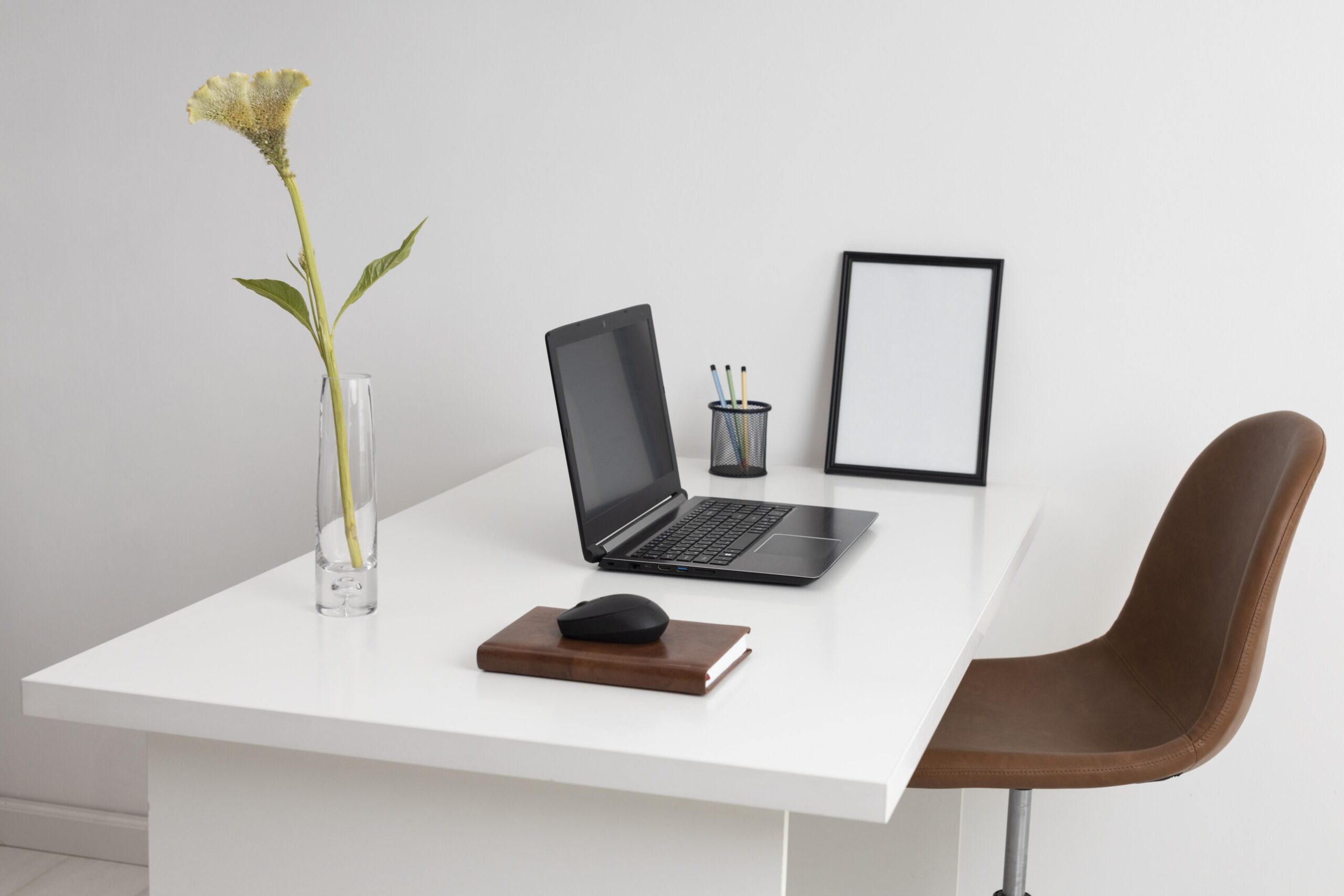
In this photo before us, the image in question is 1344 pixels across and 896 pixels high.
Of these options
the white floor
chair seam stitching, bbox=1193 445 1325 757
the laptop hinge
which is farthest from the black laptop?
the white floor

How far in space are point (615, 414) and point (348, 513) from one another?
1.47 feet

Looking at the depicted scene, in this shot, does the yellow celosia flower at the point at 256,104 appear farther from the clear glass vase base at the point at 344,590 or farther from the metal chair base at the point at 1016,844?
the metal chair base at the point at 1016,844

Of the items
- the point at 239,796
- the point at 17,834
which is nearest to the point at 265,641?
the point at 239,796

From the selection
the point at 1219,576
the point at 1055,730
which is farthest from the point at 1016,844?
the point at 1219,576

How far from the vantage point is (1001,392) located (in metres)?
1.96

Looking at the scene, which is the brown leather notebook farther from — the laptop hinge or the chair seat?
the chair seat

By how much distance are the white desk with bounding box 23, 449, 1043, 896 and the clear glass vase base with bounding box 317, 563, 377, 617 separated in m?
0.02

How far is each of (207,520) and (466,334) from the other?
0.66 m

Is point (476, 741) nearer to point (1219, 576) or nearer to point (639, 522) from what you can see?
point (639, 522)

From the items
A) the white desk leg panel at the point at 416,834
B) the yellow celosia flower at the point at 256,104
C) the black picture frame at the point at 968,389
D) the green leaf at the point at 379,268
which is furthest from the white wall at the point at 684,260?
the white desk leg panel at the point at 416,834

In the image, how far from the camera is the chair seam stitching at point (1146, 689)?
1.51m

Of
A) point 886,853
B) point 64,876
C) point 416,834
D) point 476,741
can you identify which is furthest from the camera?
point 64,876

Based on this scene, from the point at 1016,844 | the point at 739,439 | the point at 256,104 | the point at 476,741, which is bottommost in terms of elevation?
the point at 1016,844

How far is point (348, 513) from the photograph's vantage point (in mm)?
1229
